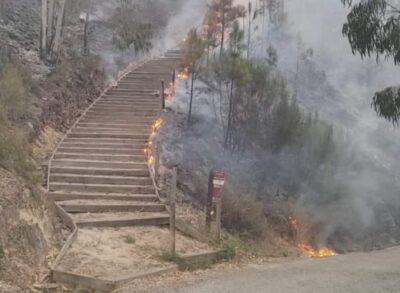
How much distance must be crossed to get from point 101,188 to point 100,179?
356 millimetres

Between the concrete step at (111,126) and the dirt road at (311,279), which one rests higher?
the concrete step at (111,126)

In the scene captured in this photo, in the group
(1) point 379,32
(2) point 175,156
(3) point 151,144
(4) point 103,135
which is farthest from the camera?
(2) point 175,156

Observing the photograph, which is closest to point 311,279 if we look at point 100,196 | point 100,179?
point 100,196

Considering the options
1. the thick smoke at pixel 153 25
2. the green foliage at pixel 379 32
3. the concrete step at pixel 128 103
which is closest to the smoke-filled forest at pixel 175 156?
the green foliage at pixel 379 32

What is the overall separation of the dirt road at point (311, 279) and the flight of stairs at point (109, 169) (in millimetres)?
3139

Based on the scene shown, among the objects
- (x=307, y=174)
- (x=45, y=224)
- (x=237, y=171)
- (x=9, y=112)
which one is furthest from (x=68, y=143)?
(x=307, y=174)

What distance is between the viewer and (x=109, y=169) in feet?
43.8

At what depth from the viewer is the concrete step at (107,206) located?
1133 centimetres

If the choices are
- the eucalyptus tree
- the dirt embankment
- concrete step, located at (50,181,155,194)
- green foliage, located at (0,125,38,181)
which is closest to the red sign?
concrete step, located at (50,181,155,194)

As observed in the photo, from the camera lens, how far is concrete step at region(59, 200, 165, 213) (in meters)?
11.3

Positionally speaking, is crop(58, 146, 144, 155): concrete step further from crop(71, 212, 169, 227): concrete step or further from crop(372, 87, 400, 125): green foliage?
crop(372, 87, 400, 125): green foliage

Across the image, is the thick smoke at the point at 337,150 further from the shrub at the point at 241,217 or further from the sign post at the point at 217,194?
the sign post at the point at 217,194

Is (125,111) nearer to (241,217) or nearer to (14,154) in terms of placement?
(241,217)

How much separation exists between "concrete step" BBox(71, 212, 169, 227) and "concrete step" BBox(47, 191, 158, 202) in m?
0.82
